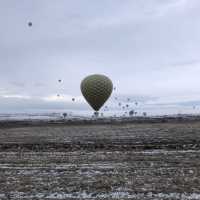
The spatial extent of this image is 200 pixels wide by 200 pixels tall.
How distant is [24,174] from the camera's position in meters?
16.2

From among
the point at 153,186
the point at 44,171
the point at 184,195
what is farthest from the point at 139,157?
the point at 184,195

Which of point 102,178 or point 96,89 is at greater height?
point 96,89

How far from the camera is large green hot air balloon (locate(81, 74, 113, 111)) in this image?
7081 centimetres

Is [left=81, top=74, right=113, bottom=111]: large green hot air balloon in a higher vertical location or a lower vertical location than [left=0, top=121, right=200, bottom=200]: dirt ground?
higher

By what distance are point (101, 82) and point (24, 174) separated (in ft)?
182

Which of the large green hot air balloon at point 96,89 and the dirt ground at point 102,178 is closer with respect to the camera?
the dirt ground at point 102,178

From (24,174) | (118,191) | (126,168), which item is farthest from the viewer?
(126,168)

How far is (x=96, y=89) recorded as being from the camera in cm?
7062

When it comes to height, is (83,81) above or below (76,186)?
above

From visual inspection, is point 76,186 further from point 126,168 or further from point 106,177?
point 126,168

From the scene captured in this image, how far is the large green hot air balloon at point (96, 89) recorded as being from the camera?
232ft

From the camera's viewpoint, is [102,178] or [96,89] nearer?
[102,178]

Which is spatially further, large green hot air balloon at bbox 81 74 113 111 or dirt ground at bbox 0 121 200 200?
large green hot air balloon at bbox 81 74 113 111

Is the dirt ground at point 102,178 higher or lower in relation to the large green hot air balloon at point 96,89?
lower
